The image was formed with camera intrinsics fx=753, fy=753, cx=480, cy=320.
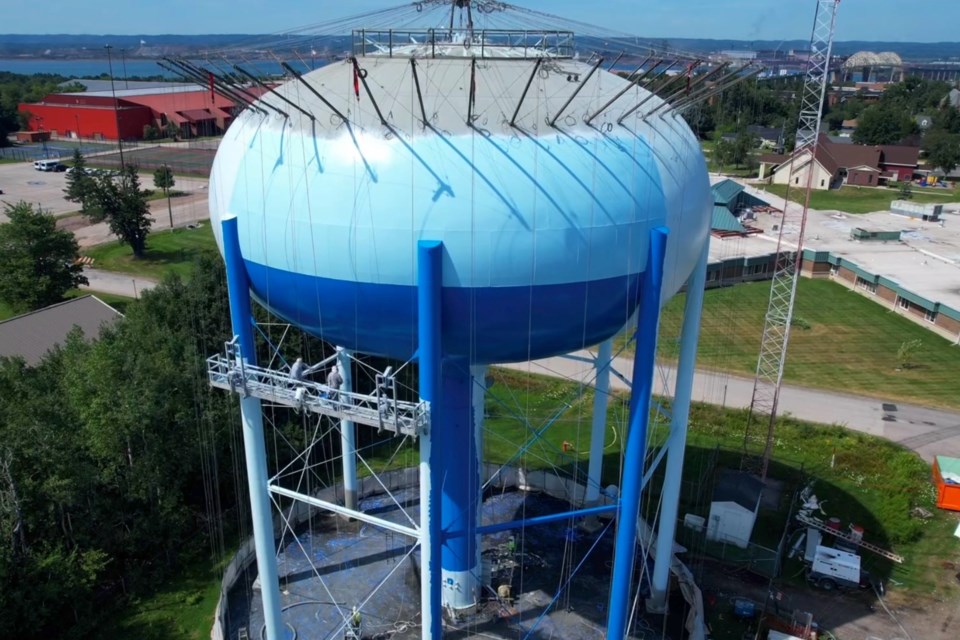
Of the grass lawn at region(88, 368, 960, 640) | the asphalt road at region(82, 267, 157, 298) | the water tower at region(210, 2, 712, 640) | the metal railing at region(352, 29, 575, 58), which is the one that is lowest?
the grass lawn at region(88, 368, 960, 640)

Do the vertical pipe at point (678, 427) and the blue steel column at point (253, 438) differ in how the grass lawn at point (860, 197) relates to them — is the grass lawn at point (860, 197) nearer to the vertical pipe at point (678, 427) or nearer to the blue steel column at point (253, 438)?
the vertical pipe at point (678, 427)

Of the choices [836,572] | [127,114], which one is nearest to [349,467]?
[836,572]

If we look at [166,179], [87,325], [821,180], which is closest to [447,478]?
[87,325]

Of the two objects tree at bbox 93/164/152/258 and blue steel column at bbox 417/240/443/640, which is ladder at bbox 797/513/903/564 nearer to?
blue steel column at bbox 417/240/443/640

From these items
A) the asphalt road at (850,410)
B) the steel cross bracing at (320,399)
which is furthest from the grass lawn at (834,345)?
the steel cross bracing at (320,399)

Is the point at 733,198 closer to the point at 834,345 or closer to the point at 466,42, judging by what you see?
the point at 834,345

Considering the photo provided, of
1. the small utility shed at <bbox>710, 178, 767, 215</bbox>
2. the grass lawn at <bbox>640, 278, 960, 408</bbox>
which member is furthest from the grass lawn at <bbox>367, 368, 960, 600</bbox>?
the small utility shed at <bbox>710, 178, 767, 215</bbox>
